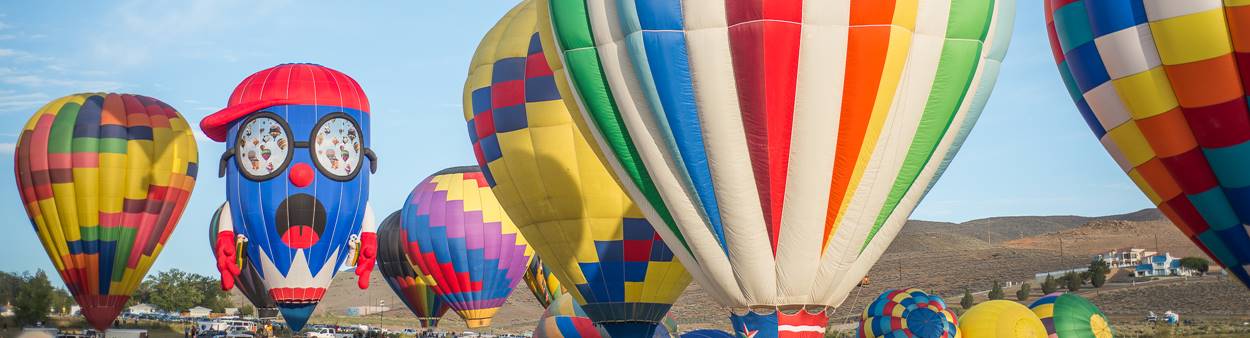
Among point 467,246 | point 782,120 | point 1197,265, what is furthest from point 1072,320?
point 1197,265

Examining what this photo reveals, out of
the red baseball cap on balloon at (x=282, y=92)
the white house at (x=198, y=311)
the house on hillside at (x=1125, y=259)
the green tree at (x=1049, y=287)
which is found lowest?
the white house at (x=198, y=311)

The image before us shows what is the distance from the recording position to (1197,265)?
6191 centimetres

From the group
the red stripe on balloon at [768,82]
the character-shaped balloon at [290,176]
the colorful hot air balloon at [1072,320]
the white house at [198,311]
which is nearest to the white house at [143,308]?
the white house at [198,311]

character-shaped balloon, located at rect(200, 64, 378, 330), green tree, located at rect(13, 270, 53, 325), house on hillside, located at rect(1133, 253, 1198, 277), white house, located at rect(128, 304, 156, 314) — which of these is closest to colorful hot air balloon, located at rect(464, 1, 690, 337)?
character-shaped balloon, located at rect(200, 64, 378, 330)

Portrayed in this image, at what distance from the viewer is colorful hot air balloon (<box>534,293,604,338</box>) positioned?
79.2ft

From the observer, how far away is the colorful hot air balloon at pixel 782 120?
13.6m

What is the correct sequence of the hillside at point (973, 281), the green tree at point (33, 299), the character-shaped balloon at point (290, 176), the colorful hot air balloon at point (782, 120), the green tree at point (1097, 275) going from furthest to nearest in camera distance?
the green tree at point (1097, 275), the hillside at point (973, 281), the green tree at point (33, 299), the character-shaped balloon at point (290, 176), the colorful hot air balloon at point (782, 120)

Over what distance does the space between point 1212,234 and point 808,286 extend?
16.4 ft

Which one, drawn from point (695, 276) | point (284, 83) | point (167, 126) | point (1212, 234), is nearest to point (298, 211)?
point (284, 83)

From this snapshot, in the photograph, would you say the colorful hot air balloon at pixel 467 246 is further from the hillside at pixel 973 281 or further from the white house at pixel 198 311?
the white house at pixel 198 311

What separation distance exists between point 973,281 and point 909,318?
48989 millimetres

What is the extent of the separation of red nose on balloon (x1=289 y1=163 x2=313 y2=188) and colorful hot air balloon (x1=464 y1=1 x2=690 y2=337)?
7.00 m

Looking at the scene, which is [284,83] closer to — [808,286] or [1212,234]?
[808,286]

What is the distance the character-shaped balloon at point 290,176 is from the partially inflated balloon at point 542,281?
9.72m
